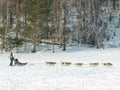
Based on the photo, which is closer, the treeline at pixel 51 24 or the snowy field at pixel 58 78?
the snowy field at pixel 58 78

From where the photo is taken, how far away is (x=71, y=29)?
202ft

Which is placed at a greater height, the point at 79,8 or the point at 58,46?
the point at 79,8

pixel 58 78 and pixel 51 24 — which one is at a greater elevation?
pixel 51 24

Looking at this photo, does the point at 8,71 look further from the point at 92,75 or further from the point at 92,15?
the point at 92,15

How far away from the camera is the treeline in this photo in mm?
50812

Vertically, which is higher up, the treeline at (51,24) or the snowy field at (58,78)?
the treeline at (51,24)

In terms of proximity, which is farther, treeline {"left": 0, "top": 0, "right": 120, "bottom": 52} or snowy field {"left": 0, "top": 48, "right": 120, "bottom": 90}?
treeline {"left": 0, "top": 0, "right": 120, "bottom": 52}

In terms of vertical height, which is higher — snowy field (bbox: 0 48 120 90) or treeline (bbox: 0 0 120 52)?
treeline (bbox: 0 0 120 52)

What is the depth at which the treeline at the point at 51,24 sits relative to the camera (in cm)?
5081

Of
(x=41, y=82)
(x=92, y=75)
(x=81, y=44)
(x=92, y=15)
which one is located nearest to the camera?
(x=41, y=82)

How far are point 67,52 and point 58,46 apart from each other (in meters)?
3.72

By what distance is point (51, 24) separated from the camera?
2299 inches

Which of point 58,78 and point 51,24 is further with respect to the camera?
Answer: point 51,24

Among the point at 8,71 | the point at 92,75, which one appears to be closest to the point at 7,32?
the point at 8,71
